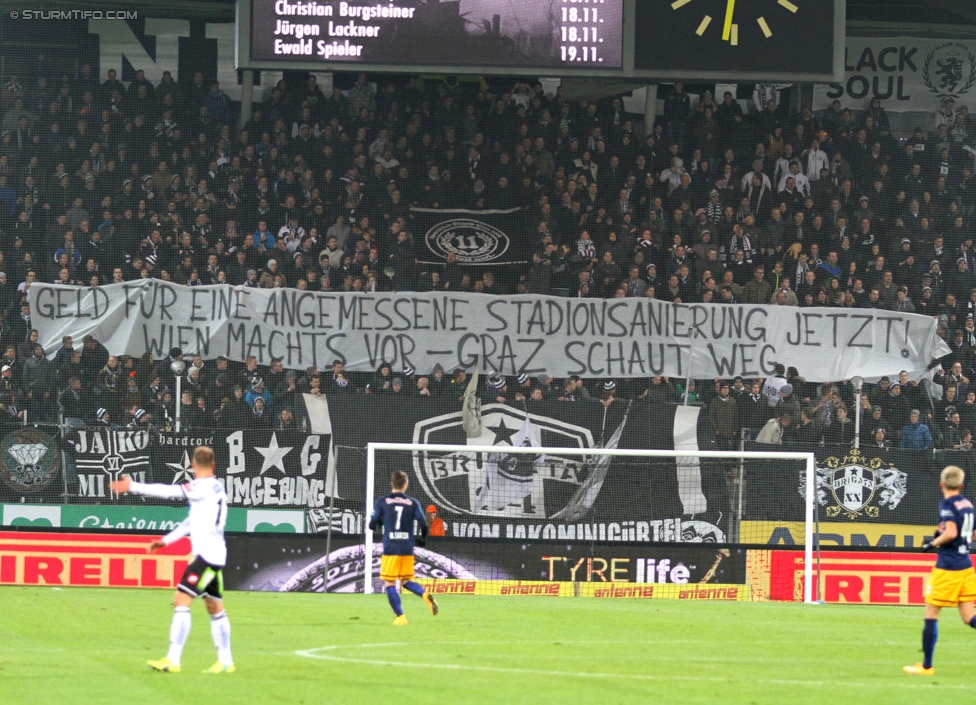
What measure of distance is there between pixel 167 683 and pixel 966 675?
20.2ft

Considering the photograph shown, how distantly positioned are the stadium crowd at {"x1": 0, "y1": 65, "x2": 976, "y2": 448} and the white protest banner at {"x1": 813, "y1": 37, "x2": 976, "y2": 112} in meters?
0.80

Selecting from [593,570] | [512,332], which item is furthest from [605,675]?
[512,332]

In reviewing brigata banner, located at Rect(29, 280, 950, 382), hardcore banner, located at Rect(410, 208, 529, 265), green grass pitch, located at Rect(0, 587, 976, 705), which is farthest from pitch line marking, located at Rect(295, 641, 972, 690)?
hardcore banner, located at Rect(410, 208, 529, 265)

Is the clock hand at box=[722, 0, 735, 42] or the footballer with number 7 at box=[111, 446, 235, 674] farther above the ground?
the clock hand at box=[722, 0, 735, 42]

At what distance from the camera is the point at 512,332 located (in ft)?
77.2

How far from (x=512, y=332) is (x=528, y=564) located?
4.81 meters

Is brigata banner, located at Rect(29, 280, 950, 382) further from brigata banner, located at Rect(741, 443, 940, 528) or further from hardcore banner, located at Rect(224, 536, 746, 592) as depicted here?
hardcore banner, located at Rect(224, 536, 746, 592)

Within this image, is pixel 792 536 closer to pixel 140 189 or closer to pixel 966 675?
pixel 966 675

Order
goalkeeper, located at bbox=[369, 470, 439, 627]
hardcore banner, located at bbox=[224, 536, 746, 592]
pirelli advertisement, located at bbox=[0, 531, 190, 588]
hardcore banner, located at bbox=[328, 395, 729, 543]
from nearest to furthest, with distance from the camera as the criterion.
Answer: goalkeeper, located at bbox=[369, 470, 439, 627], pirelli advertisement, located at bbox=[0, 531, 190, 588], hardcore banner, located at bbox=[224, 536, 746, 592], hardcore banner, located at bbox=[328, 395, 729, 543]

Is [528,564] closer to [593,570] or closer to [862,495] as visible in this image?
[593,570]

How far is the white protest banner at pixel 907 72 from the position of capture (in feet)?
92.2

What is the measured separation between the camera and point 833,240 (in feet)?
84.1

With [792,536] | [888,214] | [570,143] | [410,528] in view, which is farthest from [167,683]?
[888,214]

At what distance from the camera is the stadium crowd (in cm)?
2295
